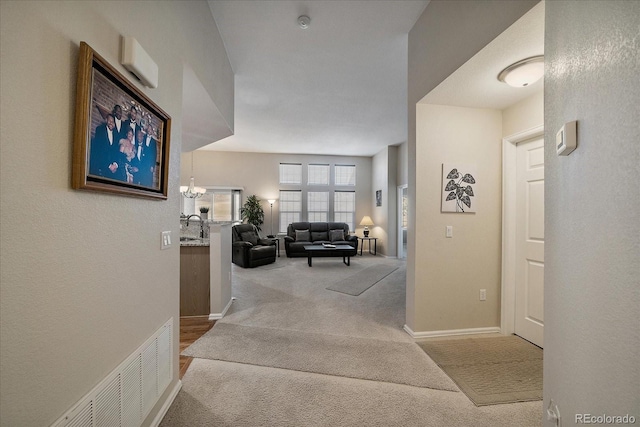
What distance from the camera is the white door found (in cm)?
253

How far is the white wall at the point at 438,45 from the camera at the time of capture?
1.71 metres

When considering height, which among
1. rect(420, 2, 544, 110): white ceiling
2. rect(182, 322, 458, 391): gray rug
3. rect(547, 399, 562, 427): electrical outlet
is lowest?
rect(182, 322, 458, 391): gray rug

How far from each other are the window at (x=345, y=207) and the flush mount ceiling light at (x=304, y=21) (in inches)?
239

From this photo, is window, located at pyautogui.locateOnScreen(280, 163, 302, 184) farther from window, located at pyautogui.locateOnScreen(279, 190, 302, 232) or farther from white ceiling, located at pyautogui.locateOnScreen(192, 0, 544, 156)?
white ceiling, located at pyautogui.locateOnScreen(192, 0, 544, 156)

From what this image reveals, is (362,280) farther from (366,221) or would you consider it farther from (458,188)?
(366,221)

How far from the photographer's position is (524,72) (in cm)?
196

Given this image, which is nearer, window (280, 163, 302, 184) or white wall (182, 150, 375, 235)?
white wall (182, 150, 375, 235)

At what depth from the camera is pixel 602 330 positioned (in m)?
0.91

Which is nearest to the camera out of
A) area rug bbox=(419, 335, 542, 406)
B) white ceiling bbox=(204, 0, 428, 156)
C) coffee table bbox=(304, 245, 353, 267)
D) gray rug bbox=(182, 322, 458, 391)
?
area rug bbox=(419, 335, 542, 406)

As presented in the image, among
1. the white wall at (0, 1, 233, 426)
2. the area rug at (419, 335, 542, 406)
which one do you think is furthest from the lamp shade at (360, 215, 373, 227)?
the white wall at (0, 1, 233, 426)

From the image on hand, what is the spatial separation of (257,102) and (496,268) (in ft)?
13.2

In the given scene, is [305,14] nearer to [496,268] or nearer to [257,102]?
[257,102]

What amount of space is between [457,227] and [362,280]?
2.53 metres

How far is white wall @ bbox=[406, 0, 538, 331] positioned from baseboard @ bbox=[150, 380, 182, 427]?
205 centimetres
